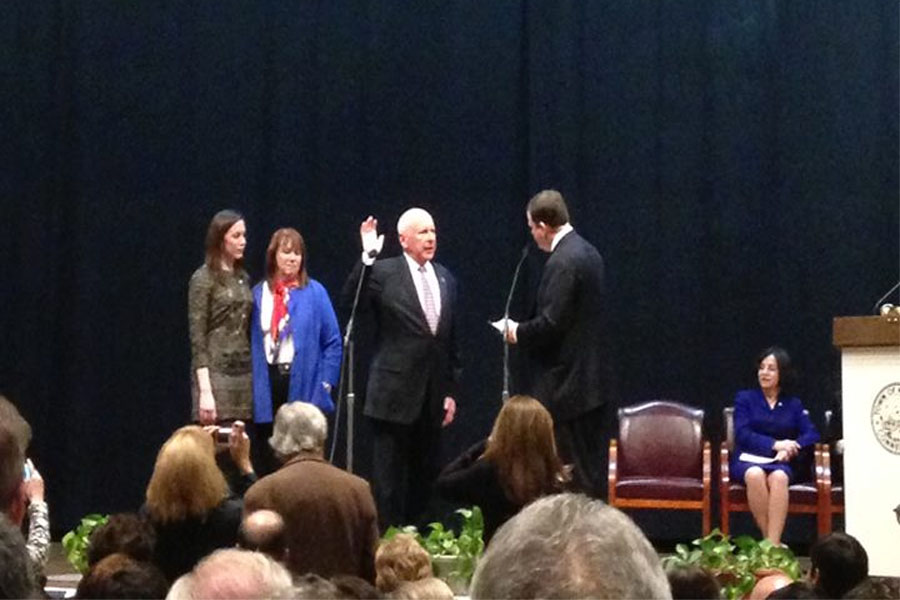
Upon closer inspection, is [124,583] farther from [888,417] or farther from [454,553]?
[888,417]

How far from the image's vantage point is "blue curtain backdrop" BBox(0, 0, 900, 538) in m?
7.93

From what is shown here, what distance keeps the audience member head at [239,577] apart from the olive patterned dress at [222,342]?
4.29 meters

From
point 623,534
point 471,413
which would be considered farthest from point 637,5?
point 623,534

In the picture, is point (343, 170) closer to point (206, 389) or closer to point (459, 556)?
point (206, 389)

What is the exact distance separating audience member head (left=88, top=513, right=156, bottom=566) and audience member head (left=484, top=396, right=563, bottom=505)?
3.86 ft

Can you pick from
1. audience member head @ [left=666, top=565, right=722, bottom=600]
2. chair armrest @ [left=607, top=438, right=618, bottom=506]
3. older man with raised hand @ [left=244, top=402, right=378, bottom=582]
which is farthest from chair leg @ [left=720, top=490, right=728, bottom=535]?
audience member head @ [left=666, top=565, right=722, bottom=600]

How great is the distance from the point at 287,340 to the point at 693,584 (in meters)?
3.75

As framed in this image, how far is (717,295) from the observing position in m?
8.02

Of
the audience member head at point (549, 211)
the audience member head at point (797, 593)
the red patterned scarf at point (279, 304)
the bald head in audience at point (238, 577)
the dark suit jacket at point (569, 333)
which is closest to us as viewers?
the bald head in audience at point (238, 577)

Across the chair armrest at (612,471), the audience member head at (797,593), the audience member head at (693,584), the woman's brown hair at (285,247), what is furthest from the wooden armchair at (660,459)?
the audience member head at (693,584)

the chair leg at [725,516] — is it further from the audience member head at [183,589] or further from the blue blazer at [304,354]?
the audience member head at [183,589]

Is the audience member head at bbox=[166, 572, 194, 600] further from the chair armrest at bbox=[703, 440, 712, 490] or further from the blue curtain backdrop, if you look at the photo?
the blue curtain backdrop

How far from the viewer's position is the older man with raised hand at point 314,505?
14.2 feet

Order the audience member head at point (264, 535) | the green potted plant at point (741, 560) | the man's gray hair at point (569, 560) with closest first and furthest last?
the man's gray hair at point (569, 560) → the audience member head at point (264, 535) → the green potted plant at point (741, 560)
